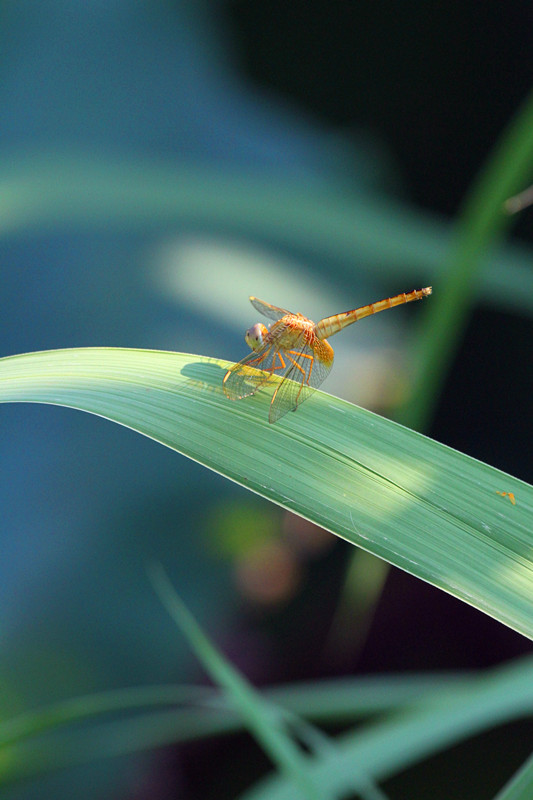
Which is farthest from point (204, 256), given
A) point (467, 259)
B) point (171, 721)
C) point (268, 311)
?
point (171, 721)

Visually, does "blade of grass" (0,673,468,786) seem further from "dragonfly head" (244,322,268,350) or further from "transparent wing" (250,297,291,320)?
"transparent wing" (250,297,291,320)

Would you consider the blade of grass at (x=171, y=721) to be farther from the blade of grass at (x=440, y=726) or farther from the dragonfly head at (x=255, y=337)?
the dragonfly head at (x=255, y=337)

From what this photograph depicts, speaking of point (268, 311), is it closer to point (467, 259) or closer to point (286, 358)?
point (286, 358)

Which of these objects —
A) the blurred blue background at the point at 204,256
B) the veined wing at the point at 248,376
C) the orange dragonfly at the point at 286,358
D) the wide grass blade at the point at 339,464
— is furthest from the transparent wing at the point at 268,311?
the wide grass blade at the point at 339,464

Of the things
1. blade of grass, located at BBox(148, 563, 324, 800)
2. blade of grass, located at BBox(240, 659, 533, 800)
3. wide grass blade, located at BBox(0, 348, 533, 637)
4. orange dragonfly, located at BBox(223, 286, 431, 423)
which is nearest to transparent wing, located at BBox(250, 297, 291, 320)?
orange dragonfly, located at BBox(223, 286, 431, 423)

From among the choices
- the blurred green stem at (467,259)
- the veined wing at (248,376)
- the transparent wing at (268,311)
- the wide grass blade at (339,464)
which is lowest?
the wide grass blade at (339,464)

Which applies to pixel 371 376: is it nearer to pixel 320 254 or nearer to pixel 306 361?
pixel 320 254
